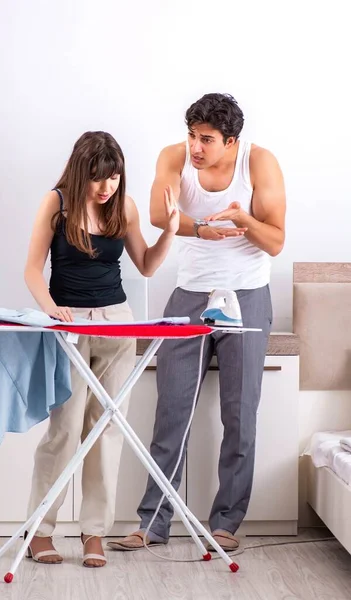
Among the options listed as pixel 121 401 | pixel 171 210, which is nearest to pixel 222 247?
pixel 171 210

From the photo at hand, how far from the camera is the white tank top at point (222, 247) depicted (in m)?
3.14

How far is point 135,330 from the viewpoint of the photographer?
2473 mm

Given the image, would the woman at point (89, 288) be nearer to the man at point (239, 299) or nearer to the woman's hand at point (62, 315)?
the woman's hand at point (62, 315)

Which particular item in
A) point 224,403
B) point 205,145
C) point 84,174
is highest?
point 205,145

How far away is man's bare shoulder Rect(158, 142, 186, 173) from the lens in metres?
3.20

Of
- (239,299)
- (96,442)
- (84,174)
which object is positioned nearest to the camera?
(84,174)

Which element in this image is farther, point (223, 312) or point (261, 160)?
point (261, 160)

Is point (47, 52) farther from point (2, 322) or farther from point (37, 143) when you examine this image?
point (2, 322)

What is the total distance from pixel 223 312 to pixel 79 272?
47 cm

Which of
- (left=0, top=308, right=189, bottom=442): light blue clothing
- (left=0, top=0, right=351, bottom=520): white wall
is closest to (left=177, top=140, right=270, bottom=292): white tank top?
(left=0, top=0, right=351, bottom=520): white wall

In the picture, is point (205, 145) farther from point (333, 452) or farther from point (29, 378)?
point (333, 452)

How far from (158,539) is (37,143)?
1.54 metres

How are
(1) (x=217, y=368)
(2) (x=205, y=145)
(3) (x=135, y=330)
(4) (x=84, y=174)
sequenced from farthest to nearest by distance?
(1) (x=217, y=368) → (2) (x=205, y=145) → (4) (x=84, y=174) → (3) (x=135, y=330)

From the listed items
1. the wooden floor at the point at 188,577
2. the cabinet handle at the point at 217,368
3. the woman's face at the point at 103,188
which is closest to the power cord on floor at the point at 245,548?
the wooden floor at the point at 188,577
